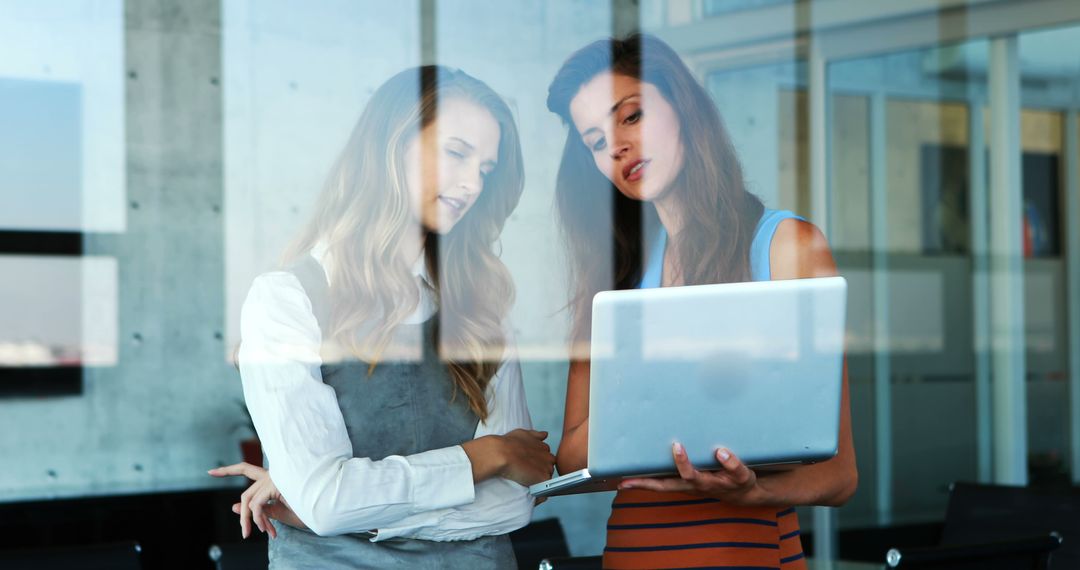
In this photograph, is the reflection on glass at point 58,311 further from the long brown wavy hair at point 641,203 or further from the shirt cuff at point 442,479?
the shirt cuff at point 442,479

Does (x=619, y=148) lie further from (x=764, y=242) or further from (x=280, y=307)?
(x=280, y=307)

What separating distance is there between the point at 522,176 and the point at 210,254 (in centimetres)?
275

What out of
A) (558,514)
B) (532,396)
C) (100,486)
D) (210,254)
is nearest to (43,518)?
(100,486)

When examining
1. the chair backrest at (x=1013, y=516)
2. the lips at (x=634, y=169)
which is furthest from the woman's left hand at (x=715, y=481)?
the chair backrest at (x=1013, y=516)

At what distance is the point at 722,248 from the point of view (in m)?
1.86

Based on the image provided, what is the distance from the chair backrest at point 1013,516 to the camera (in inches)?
141

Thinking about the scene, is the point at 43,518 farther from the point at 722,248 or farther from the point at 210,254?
the point at 722,248

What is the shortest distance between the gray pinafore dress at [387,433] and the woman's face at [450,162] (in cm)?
22

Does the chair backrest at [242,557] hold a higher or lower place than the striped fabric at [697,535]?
lower

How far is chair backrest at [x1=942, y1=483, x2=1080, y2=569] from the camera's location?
3.59 meters

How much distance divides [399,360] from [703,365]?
47 cm

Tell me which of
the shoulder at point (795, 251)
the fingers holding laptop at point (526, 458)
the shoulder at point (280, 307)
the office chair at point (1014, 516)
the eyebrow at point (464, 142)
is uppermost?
the eyebrow at point (464, 142)

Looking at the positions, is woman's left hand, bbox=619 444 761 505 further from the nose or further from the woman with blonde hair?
the nose

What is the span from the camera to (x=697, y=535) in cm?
165
